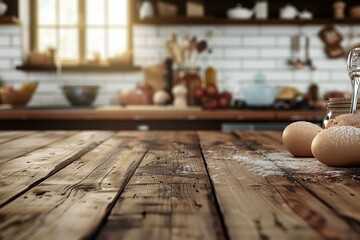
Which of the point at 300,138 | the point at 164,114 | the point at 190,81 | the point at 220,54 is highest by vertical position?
the point at 220,54

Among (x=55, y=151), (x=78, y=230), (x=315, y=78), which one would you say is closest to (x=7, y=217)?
(x=78, y=230)

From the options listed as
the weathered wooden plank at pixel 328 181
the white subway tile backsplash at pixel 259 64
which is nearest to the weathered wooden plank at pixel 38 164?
the weathered wooden plank at pixel 328 181

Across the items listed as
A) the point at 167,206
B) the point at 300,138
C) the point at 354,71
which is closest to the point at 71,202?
the point at 167,206

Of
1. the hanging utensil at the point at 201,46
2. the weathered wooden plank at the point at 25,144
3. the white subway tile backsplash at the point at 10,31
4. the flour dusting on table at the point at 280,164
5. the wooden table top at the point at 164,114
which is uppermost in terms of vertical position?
the white subway tile backsplash at the point at 10,31

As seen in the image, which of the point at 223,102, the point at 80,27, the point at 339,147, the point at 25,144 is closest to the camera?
the point at 339,147

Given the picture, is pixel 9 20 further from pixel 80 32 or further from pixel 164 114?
pixel 164 114

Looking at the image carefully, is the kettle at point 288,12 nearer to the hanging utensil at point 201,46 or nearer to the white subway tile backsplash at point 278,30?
the white subway tile backsplash at point 278,30
